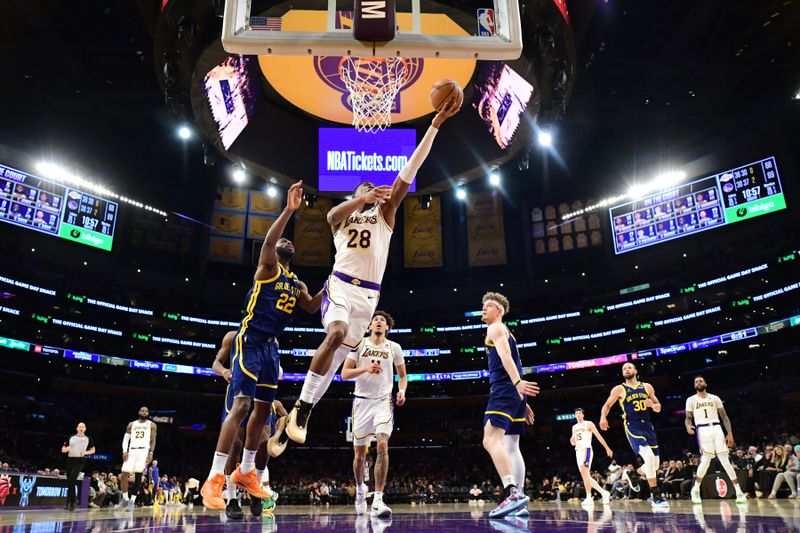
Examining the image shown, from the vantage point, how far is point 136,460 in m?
11.9

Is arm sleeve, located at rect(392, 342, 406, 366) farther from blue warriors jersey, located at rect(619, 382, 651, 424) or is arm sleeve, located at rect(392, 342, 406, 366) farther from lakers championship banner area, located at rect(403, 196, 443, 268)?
lakers championship banner area, located at rect(403, 196, 443, 268)

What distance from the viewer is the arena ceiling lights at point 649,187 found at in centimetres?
2981

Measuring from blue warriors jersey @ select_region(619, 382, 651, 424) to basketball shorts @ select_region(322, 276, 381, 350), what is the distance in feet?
18.6

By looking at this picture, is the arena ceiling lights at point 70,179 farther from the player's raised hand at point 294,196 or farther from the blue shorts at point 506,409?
the blue shorts at point 506,409

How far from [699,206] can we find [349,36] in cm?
2701

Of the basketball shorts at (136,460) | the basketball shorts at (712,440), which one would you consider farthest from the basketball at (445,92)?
the basketball shorts at (136,460)

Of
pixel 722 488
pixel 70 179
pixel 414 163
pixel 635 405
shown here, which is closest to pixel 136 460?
pixel 635 405

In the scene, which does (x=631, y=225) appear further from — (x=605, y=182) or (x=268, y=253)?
(x=268, y=253)

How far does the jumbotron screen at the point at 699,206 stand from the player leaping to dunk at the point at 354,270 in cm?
2673

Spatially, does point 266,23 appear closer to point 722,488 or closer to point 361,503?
point 361,503

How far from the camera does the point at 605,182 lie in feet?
107

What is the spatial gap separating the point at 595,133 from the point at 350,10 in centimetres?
2479

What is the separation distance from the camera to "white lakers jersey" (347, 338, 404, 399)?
8.19 metres

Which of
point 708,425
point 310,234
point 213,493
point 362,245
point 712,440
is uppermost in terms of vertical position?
point 310,234
